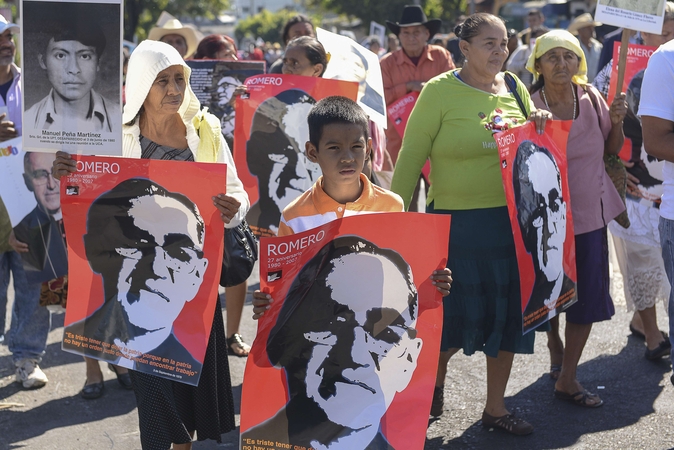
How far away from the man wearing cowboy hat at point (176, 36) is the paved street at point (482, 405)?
128 inches

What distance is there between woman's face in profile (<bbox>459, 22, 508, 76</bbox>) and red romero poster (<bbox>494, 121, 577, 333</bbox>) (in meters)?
0.34

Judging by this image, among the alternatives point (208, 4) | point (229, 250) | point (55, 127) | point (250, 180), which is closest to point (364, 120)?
point (229, 250)

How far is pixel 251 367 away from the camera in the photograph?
121 inches

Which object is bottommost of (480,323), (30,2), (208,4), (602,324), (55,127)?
(602,324)

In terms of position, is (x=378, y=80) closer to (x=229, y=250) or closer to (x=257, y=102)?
(x=257, y=102)

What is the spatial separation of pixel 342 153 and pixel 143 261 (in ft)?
3.02

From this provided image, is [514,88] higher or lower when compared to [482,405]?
higher

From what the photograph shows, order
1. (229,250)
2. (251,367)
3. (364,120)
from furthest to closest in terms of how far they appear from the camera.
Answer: (229,250), (364,120), (251,367)

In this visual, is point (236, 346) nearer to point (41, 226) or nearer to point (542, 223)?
point (41, 226)

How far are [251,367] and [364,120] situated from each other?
40.0 inches

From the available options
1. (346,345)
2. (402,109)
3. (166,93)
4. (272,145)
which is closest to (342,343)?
(346,345)

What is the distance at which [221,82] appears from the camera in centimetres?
620

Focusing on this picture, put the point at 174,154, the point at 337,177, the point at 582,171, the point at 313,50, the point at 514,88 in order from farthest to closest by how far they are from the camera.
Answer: the point at 313,50
the point at 582,171
the point at 514,88
the point at 174,154
the point at 337,177

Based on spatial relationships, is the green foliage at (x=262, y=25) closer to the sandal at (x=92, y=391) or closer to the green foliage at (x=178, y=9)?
the green foliage at (x=178, y=9)
